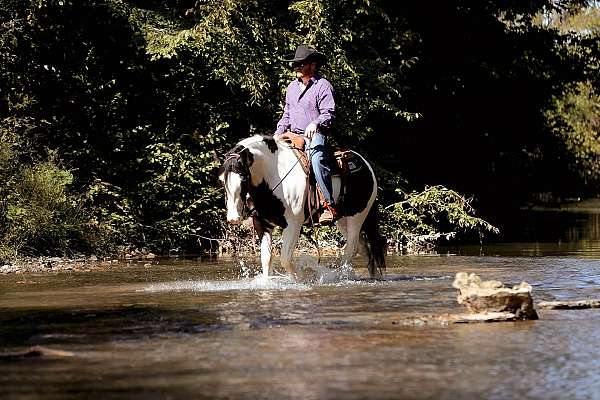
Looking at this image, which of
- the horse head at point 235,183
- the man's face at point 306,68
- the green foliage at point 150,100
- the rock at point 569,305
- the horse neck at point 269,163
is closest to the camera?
the rock at point 569,305

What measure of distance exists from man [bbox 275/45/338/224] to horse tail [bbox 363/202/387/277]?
1.01 metres

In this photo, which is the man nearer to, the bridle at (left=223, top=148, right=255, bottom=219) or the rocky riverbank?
the bridle at (left=223, top=148, right=255, bottom=219)

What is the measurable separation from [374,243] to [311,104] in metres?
2.20

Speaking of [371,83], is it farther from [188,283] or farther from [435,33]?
[188,283]

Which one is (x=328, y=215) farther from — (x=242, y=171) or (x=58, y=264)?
(x=58, y=264)

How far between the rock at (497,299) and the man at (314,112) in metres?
4.67

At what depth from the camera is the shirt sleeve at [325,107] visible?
560 inches

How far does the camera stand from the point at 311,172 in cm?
1433

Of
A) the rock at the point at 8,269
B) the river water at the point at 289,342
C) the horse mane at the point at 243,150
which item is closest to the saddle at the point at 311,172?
the horse mane at the point at 243,150

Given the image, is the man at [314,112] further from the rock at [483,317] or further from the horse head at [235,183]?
the rock at [483,317]

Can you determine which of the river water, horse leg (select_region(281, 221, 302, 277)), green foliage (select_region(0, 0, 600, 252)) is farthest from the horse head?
green foliage (select_region(0, 0, 600, 252))

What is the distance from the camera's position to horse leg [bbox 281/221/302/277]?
13773mm

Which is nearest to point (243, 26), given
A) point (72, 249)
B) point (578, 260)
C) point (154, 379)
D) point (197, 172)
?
point (197, 172)

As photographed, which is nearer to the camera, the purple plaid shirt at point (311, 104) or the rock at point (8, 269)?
the purple plaid shirt at point (311, 104)
